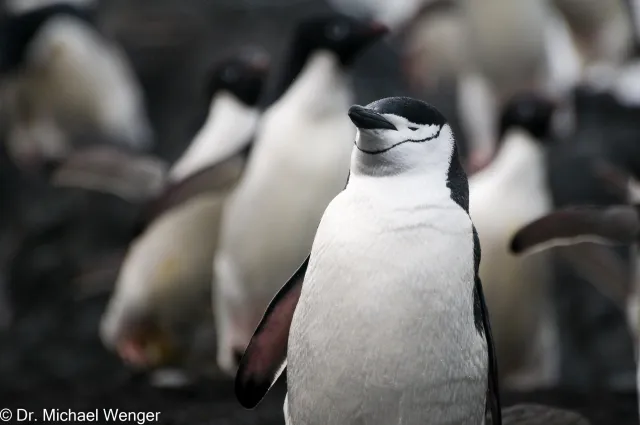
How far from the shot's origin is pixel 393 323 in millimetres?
1504

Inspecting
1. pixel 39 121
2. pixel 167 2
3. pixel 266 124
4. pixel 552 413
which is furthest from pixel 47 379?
pixel 552 413

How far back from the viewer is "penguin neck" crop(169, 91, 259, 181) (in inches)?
128

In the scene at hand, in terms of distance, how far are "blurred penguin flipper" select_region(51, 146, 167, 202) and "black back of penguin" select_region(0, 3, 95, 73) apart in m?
0.66

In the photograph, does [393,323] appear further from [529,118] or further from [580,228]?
[529,118]

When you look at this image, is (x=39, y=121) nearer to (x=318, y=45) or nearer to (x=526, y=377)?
(x=318, y=45)

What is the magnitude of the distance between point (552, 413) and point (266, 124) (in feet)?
4.06

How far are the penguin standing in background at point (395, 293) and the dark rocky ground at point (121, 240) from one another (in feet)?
2.01

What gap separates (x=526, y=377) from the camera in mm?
2973

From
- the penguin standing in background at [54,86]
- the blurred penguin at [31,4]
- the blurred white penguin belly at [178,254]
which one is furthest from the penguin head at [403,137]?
the blurred penguin at [31,4]

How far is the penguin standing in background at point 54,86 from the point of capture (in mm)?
4609

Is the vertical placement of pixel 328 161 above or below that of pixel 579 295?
above

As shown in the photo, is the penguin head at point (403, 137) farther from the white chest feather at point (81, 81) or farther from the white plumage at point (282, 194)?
the white chest feather at point (81, 81)

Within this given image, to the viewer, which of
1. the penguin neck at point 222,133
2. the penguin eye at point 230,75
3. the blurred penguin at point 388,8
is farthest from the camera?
the blurred penguin at point 388,8

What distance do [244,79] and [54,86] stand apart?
58.7 inches
